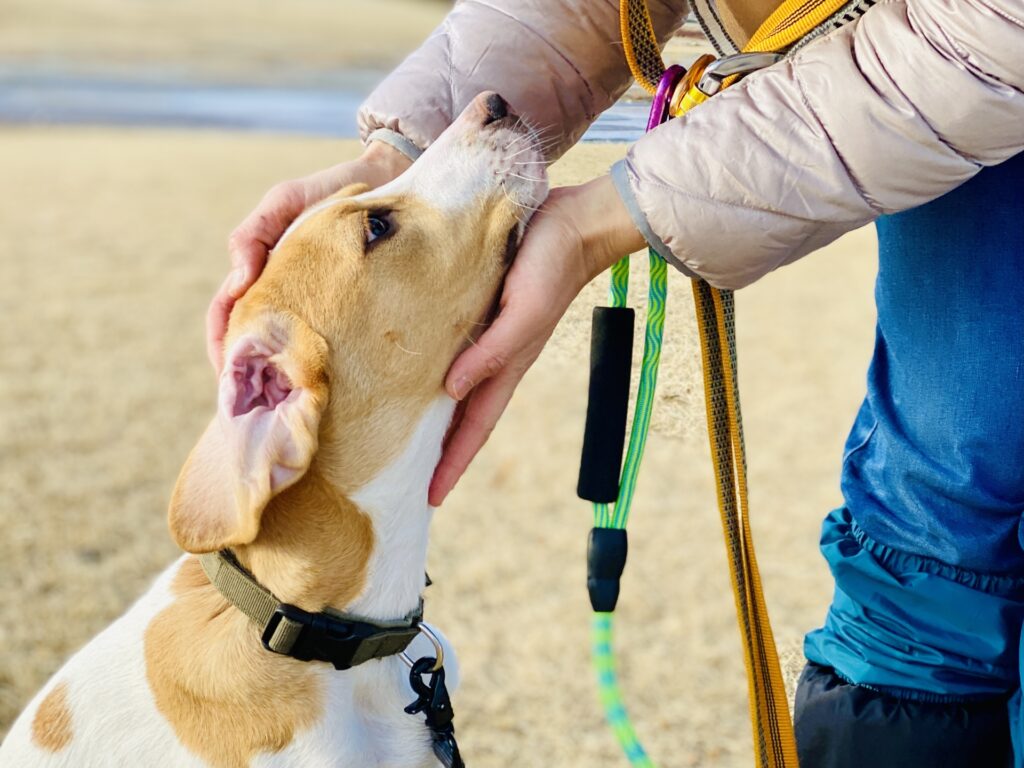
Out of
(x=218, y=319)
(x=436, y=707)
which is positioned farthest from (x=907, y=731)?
(x=218, y=319)

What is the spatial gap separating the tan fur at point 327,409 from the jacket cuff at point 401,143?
219 millimetres

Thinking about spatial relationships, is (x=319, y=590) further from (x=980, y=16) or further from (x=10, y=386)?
(x=10, y=386)

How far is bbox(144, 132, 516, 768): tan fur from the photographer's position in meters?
1.87

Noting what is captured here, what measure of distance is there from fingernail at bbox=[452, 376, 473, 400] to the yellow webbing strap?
0.39m

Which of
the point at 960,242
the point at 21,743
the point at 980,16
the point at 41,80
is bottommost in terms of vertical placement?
the point at 21,743

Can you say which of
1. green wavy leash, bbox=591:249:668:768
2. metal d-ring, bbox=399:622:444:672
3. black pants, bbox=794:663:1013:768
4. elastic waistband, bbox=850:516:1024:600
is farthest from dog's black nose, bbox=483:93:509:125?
black pants, bbox=794:663:1013:768

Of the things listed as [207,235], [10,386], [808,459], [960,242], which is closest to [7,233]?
[207,235]

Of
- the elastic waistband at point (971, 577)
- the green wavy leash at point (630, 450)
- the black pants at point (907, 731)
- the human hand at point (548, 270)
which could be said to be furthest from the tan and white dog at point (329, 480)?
the elastic waistband at point (971, 577)

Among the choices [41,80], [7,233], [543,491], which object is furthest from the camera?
[41,80]

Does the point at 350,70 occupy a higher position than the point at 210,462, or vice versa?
the point at 350,70

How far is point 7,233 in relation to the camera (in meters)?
8.33

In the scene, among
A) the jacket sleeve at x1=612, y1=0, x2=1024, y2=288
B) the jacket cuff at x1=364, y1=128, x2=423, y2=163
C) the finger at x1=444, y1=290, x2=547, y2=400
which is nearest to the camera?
the jacket sleeve at x1=612, y1=0, x2=1024, y2=288

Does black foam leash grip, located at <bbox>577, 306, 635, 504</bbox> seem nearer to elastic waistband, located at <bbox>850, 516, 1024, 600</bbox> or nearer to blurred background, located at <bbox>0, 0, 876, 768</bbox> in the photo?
blurred background, located at <bbox>0, 0, 876, 768</bbox>

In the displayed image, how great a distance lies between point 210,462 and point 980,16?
1250mm
